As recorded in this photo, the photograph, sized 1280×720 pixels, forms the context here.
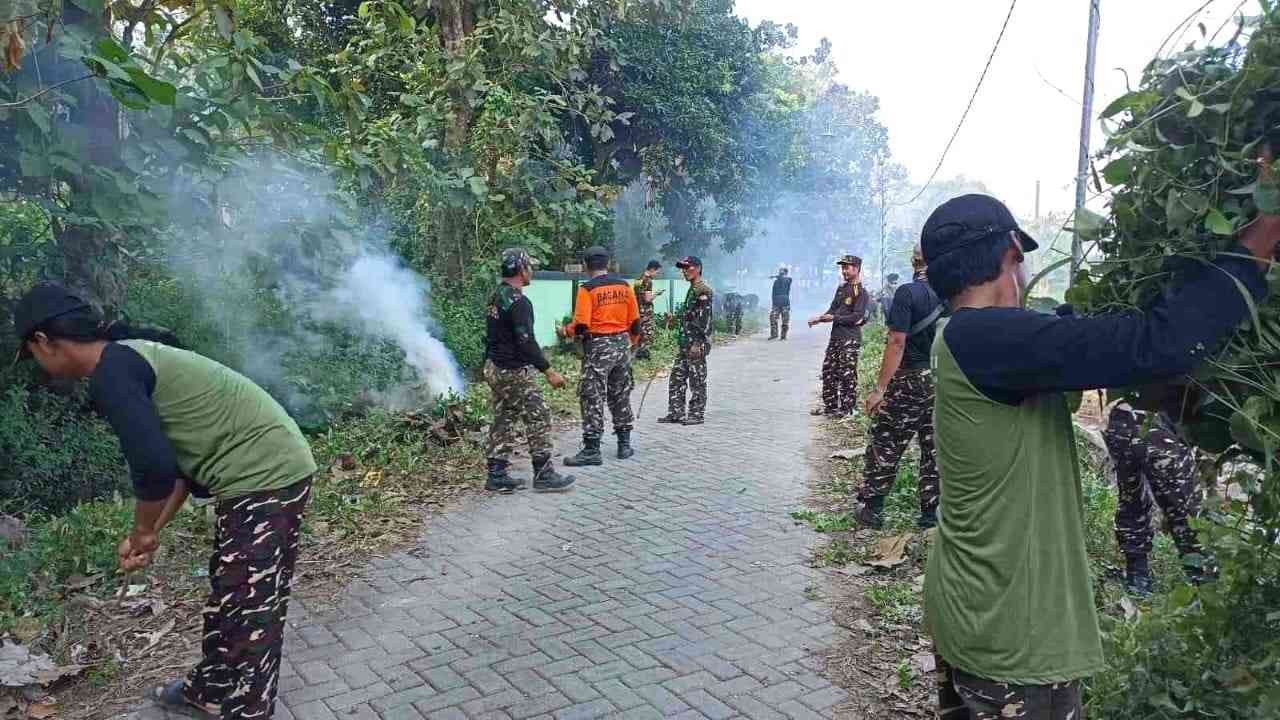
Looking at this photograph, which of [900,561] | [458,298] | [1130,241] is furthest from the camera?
[458,298]

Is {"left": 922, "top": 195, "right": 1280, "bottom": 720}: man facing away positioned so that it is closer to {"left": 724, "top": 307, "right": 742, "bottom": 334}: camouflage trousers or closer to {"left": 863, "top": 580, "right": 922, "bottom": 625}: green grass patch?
{"left": 863, "top": 580, "right": 922, "bottom": 625}: green grass patch

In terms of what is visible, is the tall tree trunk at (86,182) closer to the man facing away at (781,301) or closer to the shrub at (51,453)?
the shrub at (51,453)

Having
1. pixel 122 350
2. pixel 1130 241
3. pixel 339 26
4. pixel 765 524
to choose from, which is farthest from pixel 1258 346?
pixel 339 26

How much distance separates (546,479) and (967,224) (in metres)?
5.28

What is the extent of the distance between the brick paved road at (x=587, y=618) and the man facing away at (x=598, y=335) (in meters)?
0.64

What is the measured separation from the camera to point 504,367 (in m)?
6.64

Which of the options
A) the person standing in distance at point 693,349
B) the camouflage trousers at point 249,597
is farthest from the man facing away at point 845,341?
the camouflage trousers at point 249,597

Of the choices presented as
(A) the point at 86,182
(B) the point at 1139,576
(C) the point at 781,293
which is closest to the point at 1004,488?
(B) the point at 1139,576

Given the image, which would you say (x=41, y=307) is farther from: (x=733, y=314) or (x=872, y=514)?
(x=733, y=314)

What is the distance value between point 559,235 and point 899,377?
11542 millimetres

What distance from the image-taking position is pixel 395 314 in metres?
10.2

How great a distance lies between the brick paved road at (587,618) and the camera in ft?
11.5

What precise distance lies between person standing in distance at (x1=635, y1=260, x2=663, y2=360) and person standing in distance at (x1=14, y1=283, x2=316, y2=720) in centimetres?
863

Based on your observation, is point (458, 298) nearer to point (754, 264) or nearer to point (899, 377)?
point (899, 377)
